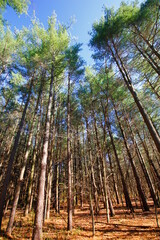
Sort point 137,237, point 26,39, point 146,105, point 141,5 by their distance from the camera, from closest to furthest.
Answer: point 137,237 < point 141,5 < point 26,39 < point 146,105

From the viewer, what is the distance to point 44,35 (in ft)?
24.8

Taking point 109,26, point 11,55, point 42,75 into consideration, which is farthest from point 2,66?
point 109,26

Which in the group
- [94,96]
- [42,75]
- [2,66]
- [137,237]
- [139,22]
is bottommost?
[137,237]

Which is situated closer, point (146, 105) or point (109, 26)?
point (109, 26)

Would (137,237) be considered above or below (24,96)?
below

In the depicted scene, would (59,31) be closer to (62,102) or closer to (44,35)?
(44,35)

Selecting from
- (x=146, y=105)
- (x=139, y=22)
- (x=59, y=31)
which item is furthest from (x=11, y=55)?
(x=146, y=105)

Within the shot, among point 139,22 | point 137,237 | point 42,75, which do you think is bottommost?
point 137,237

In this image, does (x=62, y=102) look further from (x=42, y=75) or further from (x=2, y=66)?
(x=2, y=66)

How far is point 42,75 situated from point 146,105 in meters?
9.70

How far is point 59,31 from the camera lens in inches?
322

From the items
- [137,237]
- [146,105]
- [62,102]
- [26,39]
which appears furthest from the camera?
[146,105]

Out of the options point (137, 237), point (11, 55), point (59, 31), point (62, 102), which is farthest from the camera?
point (62, 102)

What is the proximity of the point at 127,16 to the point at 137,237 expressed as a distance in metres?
10.4
